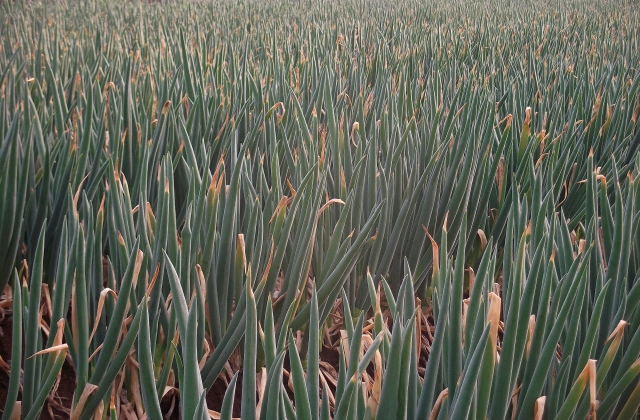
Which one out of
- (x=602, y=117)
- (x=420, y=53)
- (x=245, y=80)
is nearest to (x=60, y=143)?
(x=245, y=80)

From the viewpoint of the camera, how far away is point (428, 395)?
0.53m

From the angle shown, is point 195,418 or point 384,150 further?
point 384,150

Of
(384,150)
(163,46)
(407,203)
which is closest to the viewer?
(407,203)

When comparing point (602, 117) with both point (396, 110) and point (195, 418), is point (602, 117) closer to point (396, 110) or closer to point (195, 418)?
point (396, 110)

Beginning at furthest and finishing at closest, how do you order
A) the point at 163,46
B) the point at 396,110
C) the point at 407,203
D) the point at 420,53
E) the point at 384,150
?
the point at 420,53
the point at 163,46
the point at 396,110
the point at 384,150
the point at 407,203

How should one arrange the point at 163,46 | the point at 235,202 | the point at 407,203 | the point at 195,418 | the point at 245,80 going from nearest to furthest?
the point at 195,418 < the point at 235,202 < the point at 407,203 < the point at 245,80 < the point at 163,46

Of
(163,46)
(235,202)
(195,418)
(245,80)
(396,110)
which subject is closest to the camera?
(195,418)

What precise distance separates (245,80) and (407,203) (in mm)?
752

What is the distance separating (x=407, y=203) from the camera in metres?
1.00

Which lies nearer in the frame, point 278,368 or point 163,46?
point 278,368

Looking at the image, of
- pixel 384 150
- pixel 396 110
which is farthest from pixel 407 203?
pixel 396 110

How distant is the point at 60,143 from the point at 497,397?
0.89m

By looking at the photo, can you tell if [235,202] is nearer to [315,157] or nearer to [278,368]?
[315,157]

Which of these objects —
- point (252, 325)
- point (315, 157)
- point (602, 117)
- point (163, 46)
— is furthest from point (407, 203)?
point (163, 46)
